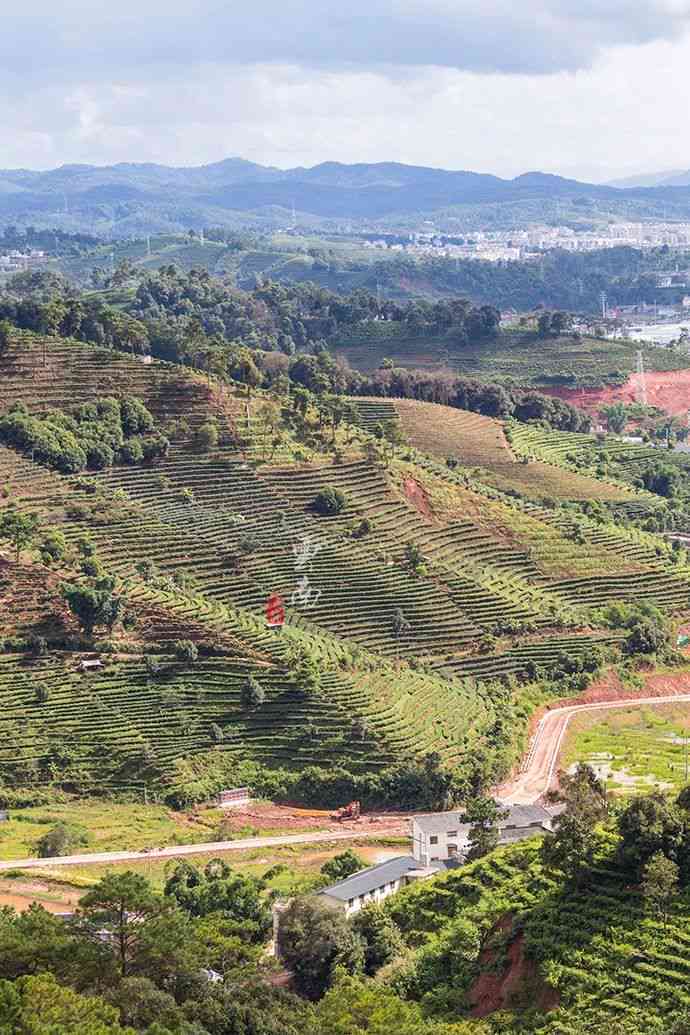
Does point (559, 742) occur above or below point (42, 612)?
below

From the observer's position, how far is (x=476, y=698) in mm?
44875

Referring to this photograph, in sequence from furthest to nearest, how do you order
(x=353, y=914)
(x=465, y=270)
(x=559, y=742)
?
(x=465, y=270)
(x=559, y=742)
(x=353, y=914)

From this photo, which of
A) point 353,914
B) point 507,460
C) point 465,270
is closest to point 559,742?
point 353,914

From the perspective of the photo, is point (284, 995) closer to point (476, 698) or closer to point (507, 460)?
point (476, 698)

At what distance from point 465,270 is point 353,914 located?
13105 centimetres

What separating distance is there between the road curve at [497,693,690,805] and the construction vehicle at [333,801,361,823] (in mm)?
3776

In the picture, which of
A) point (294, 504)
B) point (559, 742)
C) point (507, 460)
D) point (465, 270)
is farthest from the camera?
point (465, 270)

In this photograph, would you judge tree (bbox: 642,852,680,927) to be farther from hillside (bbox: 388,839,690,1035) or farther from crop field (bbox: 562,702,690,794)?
crop field (bbox: 562,702,690,794)

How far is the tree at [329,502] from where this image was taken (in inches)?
2008

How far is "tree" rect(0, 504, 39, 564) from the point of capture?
44781mm

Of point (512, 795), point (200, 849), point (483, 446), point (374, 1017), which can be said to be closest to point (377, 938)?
point (374, 1017)

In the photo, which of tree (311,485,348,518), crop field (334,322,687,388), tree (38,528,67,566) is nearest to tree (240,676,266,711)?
tree (38,528,67,566)

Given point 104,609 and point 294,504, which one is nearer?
point 104,609

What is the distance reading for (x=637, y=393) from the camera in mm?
91188
